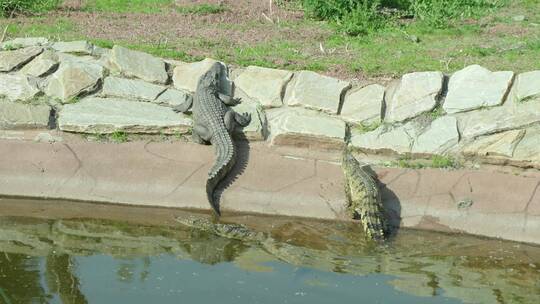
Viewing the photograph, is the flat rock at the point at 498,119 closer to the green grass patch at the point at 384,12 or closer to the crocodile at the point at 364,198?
the crocodile at the point at 364,198

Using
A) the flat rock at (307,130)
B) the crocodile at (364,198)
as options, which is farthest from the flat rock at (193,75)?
the crocodile at (364,198)

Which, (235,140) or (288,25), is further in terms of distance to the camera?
(288,25)

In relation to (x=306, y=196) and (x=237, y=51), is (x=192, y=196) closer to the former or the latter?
(x=306, y=196)

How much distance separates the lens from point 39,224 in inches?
350

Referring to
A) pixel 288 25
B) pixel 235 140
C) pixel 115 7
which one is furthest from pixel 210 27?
pixel 235 140

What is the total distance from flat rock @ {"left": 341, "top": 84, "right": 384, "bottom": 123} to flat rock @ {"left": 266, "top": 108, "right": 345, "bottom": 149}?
0.64ft

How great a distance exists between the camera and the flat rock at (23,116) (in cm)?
1020

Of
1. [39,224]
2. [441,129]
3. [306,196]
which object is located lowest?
[39,224]

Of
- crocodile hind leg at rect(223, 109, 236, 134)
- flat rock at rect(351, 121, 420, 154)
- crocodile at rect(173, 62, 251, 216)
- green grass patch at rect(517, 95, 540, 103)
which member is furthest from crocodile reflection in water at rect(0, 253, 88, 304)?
green grass patch at rect(517, 95, 540, 103)

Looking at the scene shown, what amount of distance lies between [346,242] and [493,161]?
2.20 metres

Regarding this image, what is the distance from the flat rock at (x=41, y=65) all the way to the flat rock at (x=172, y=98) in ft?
5.30

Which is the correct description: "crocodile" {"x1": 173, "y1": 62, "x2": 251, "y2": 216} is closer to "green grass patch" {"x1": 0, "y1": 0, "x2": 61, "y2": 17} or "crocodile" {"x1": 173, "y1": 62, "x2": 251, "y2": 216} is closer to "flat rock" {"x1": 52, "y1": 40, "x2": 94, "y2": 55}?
"flat rock" {"x1": 52, "y1": 40, "x2": 94, "y2": 55}

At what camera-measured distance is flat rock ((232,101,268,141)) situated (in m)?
10.2

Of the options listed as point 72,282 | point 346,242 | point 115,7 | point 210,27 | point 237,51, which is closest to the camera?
point 72,282
